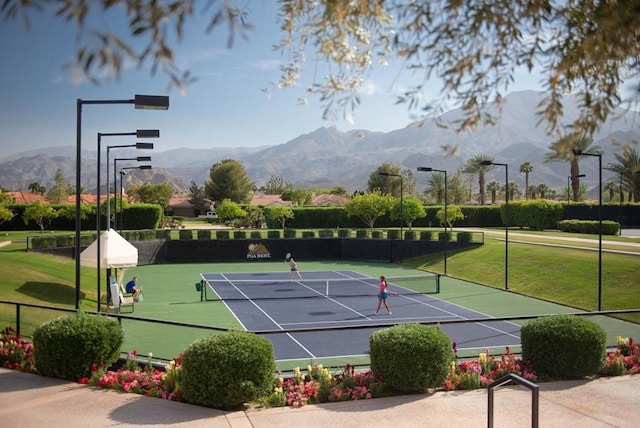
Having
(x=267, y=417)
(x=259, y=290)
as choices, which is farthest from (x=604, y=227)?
(x=267, y=417)

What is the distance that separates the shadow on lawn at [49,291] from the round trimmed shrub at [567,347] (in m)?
21.6

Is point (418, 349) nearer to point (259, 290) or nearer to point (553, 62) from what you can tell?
point (553, 62)

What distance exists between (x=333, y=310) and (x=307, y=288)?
7657 mm

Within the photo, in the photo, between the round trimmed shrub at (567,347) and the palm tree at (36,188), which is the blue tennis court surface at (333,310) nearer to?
the round trimmed shrub at (567,347)

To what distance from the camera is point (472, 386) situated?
37.2ft

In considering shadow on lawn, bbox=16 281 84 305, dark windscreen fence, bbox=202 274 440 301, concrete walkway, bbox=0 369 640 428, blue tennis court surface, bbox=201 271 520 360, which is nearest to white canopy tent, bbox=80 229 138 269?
shadow on lawn, bbox=16 281 84 305

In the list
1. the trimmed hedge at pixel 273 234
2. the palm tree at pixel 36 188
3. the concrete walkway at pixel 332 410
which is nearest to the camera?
the concrete walkway at pixel 332 410

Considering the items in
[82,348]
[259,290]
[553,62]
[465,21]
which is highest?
[465,21]

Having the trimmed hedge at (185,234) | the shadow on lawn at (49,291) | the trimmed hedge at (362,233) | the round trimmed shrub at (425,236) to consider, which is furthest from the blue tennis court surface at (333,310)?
the trimmed hedge at (362,233)

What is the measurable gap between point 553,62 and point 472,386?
27.8 ft

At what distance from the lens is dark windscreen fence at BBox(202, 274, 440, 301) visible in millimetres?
33125

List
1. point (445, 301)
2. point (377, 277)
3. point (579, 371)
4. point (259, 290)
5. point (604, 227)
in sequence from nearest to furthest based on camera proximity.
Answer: point (579, 371), point (445, 301), point (259, 290), point (377, 277), point (604, 227)

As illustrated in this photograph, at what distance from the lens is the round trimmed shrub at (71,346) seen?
11.1 metres

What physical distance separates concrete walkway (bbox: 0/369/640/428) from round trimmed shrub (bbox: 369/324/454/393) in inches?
10.9
